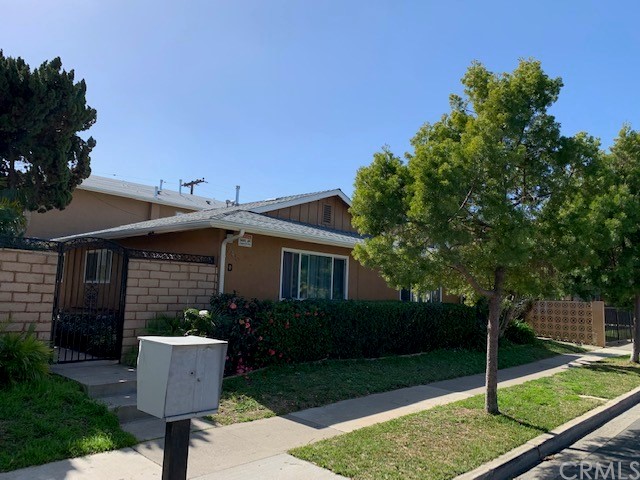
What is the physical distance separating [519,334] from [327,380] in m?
10.3

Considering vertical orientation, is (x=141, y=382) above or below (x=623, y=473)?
above

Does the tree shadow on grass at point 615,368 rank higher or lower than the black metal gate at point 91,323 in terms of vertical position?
lower

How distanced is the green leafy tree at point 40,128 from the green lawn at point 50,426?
7006mm

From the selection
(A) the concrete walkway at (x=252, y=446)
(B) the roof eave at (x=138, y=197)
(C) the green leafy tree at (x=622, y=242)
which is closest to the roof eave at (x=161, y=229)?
(A) the concrete walkway at (x=252, y=446)

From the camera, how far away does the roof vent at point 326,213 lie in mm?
14406

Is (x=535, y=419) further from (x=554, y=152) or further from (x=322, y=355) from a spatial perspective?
(x=322, y=355)

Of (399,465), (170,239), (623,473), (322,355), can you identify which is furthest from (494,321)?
(170,239)

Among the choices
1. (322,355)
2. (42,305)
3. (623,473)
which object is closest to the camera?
(623,473)

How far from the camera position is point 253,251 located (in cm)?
1092

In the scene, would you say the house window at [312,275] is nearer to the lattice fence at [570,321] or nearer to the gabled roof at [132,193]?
the lattice fence at [570,321]

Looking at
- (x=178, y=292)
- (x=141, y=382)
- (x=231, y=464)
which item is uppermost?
(x=178, y=292)

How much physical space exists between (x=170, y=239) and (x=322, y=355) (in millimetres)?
5002

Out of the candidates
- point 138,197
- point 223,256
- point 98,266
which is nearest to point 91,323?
point 223,256

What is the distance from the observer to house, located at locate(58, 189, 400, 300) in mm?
10445
